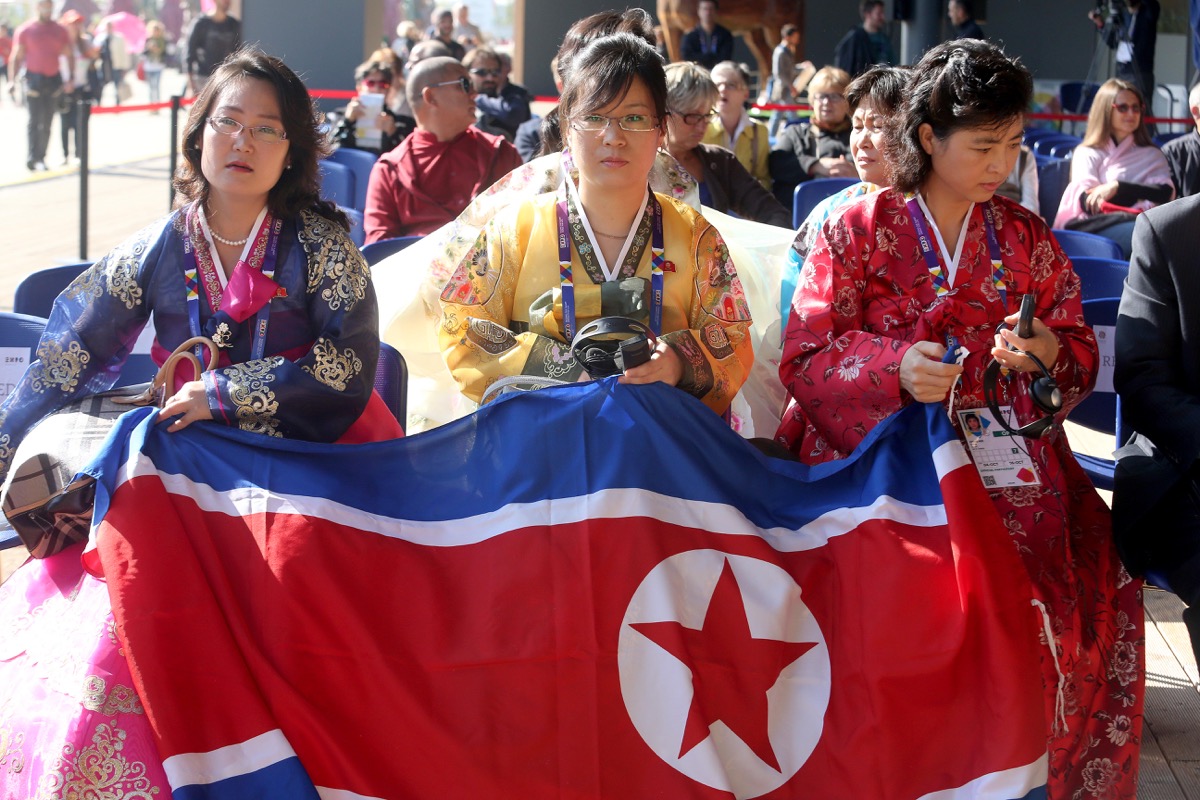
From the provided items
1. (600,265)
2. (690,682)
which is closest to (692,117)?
(600,265)

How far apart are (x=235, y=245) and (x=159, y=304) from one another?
7.7 inches

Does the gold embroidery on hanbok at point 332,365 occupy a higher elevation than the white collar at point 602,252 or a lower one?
lower

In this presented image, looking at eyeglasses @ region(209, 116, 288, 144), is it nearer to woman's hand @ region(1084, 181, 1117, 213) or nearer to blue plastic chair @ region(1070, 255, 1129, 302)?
blue plastic chair @ region(1070, 255, 1129, 302)

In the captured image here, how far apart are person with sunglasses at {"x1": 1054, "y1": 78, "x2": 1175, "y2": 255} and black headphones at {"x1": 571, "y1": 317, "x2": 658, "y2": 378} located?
14.1ft

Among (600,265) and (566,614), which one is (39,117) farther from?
(566,614)

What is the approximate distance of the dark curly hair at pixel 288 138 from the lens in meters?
2.48

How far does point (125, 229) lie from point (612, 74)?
737 cm

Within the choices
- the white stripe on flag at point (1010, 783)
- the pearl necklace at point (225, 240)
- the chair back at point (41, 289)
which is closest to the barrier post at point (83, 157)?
the chair back at point (41, 289)

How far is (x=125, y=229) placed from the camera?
897 centimetres

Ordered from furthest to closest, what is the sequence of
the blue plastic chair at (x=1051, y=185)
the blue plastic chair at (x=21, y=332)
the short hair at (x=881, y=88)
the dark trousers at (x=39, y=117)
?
the dark trousers at (x=39, y=117)
the blue plastic chair at (x=1051, y=185)
the short hair at (x=881, y=88)
the blue plastic chair at (x=21, y=332)

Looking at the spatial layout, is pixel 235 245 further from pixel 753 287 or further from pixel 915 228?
pixel 753 287

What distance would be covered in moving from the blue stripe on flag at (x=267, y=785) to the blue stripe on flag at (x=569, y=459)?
479 millimetres

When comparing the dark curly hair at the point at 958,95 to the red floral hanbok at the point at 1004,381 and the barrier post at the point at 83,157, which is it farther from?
the barrier post at the point at 83,157

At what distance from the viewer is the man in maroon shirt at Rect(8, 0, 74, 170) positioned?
12320mm
